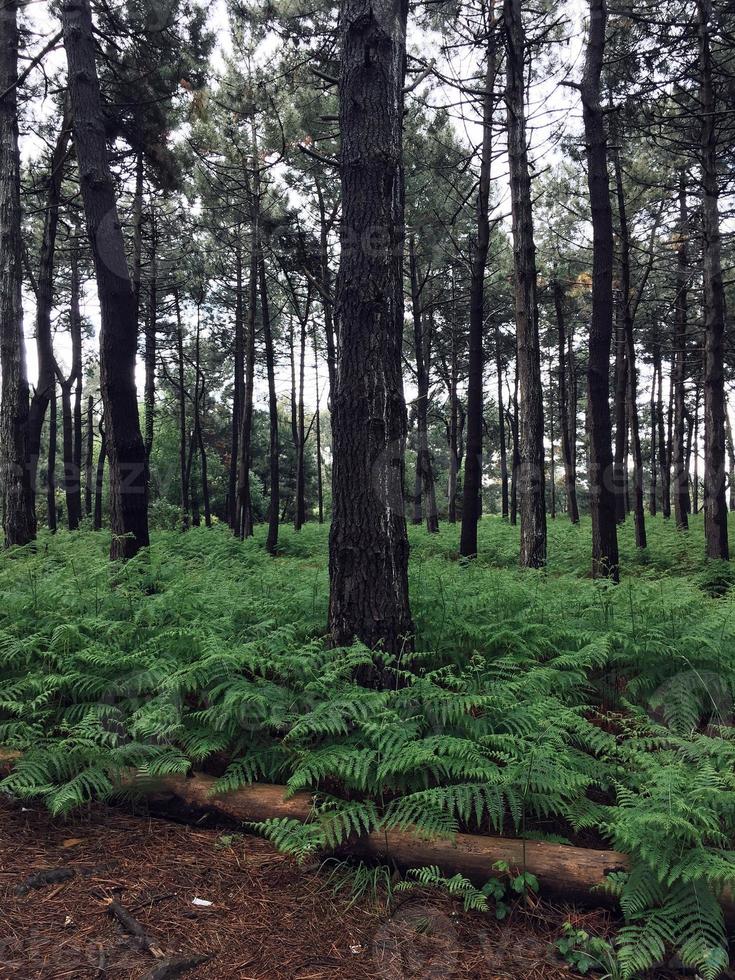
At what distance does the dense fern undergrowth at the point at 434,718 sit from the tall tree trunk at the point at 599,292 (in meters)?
2.68

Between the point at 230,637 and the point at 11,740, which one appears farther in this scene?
the point at 230,637

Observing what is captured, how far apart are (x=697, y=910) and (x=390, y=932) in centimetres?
132

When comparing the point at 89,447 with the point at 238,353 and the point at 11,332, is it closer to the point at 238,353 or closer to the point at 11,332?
the point at 238,353

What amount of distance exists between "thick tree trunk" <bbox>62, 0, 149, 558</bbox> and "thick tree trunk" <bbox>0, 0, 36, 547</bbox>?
128 inches

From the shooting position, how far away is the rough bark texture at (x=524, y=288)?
375 inches

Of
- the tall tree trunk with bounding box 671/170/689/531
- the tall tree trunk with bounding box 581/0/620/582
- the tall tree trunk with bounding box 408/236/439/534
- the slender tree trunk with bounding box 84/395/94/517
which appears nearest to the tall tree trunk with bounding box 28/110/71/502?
the slender tree trunk with bounding box 84/395/94/517

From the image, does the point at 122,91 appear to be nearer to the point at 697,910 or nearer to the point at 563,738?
the point at 563,738

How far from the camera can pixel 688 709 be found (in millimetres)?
3918

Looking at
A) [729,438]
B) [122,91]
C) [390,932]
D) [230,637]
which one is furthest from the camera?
[729,438]

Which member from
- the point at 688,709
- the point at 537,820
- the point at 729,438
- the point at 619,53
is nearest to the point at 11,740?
the point at 537,820

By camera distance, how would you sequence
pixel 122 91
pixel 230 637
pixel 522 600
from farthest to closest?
pixel 122 91 → pixel 522 600 → pixel 230 637

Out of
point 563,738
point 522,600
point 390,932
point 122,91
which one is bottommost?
point 390,932

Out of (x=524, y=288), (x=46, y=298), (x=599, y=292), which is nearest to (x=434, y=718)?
(x=599, y=292)

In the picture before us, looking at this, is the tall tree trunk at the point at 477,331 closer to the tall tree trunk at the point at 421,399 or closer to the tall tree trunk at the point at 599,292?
A: the tall tree trunk at the point at 599,292
